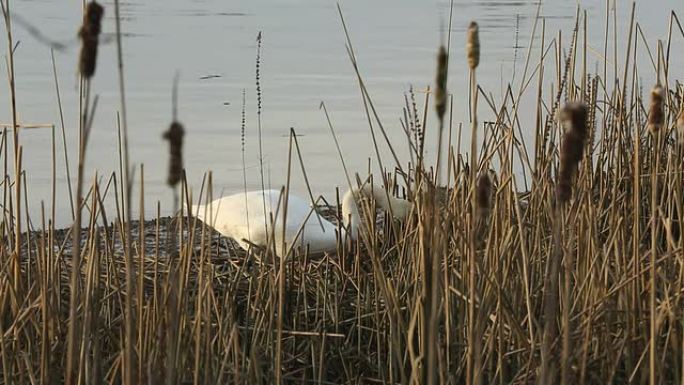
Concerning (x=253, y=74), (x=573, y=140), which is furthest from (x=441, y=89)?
(x=253, y=74)

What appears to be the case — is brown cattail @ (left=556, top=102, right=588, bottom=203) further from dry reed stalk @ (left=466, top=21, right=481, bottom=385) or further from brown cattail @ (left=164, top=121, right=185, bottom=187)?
brown cattail @ (left=164, top=121, right=185, bottom=187)

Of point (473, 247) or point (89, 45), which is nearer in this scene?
point (89, 45)

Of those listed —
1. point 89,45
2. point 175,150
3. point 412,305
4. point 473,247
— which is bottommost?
point 412,305

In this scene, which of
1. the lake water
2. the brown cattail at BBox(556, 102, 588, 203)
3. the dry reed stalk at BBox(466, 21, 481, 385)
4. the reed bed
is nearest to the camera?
the brown cattail at BBox(556, 102, 588, 203)

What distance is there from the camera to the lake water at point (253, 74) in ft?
21.1

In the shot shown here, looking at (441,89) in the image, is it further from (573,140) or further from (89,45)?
(89,45)

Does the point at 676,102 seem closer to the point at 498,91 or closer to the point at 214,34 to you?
the point at 498,91

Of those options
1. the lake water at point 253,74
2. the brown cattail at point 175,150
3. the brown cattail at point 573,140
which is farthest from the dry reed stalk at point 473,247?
the lake water at point 253,74

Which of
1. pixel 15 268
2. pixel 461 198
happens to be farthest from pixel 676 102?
pixel 15 268

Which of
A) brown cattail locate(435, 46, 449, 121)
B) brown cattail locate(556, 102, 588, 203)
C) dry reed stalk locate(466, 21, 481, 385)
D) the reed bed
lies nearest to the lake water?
the reed bed

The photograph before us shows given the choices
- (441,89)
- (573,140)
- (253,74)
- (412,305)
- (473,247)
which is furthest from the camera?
(253,74)

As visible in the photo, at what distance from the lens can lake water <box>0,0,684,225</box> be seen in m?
6.43

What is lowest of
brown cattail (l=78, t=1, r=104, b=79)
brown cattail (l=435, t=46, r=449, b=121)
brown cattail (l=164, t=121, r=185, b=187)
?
brown cattail (l=164, t=121, r=185, b=187)

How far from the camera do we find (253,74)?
8.78 metres
